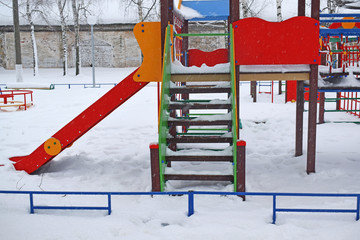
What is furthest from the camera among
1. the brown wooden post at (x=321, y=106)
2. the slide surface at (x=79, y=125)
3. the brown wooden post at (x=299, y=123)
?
the brown wooden post at (x=321, y=106)

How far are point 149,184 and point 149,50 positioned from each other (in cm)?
230

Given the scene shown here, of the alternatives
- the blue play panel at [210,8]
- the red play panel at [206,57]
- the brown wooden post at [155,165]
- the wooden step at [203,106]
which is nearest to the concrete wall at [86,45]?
the blue play panel at [210,8]

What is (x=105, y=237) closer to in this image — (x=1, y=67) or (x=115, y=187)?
(x=115, y=187)

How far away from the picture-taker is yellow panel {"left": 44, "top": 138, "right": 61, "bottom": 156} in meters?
6.68

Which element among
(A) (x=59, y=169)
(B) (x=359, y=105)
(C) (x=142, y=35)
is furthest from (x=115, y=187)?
(B) (x=359, y=105)

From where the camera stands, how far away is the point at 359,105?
14.2 m

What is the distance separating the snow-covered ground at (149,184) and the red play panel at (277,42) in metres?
2.08

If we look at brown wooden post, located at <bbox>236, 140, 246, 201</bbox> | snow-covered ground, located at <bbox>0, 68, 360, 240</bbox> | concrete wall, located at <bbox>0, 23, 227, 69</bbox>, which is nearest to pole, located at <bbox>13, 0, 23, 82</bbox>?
snow-covered ground, located at <bbox>0, 68, 360, 240</bbox>

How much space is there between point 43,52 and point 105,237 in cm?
2925

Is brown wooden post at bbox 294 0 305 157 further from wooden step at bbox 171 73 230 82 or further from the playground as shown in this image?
wooden step at bbox 171 73 230 82

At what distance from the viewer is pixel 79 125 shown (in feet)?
21.7

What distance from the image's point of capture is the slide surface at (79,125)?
638cm

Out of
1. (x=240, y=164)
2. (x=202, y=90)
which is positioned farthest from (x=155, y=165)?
(x=202, y=90)

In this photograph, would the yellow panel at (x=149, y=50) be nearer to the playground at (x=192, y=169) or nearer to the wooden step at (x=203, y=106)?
the playground at (x=192, y=169)
